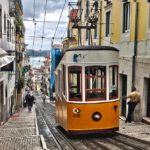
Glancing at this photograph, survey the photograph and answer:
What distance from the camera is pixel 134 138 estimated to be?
43.3 feet

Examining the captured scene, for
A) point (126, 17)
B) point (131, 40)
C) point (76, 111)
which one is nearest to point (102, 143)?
point (76, 111)

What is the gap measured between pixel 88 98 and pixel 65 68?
127cm

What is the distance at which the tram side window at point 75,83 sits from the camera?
1362cm

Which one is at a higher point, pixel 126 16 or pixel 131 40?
pixel 126 16

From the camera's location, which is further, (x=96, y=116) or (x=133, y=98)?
(x=133, y=98)

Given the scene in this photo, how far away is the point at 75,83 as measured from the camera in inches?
540

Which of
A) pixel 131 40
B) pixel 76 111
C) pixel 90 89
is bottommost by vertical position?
pixel 76 111

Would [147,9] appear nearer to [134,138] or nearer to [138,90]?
[138,90]

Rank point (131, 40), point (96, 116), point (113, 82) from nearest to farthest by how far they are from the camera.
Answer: point (96, 116), point (113, 82), point (131, 40)

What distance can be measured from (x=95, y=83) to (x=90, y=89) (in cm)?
26

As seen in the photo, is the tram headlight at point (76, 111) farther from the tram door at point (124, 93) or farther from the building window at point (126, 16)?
the building window at point (126, 16)

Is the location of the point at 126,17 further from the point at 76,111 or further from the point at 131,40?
the point at 76,111

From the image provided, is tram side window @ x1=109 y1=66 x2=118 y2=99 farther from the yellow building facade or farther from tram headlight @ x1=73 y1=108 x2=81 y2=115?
the yellow building facade

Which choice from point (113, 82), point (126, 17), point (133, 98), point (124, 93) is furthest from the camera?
point (124, 93)
